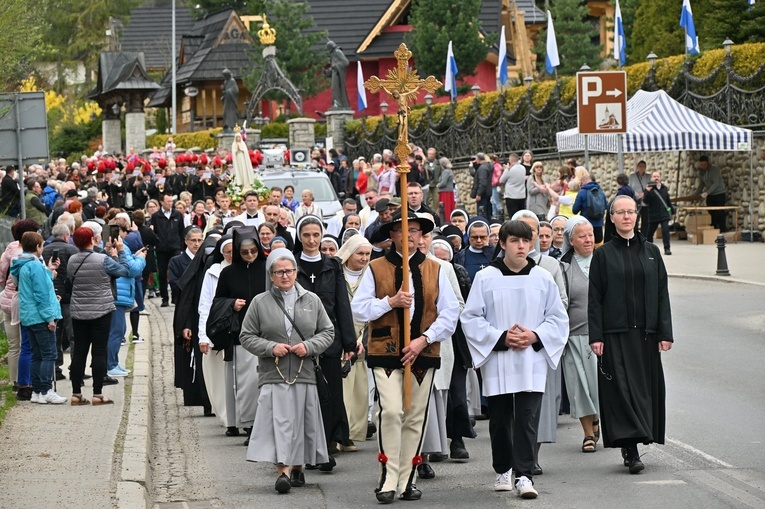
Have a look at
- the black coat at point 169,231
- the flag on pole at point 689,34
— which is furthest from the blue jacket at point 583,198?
the flag on pole at point 689,34

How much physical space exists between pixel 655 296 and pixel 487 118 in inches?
1154

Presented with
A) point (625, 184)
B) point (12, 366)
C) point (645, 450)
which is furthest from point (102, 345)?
point (625, 184)

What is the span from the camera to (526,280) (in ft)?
31.4

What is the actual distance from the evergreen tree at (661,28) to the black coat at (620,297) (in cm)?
3433

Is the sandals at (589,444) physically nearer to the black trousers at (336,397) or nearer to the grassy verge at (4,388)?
the black trousers at (336,397)

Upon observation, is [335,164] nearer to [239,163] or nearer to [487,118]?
[487,118]

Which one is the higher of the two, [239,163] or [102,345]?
[239,163]

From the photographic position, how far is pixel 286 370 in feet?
33.9

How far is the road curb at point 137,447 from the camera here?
9445 millimetres

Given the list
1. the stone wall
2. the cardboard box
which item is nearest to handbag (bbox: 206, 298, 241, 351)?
the stone wall

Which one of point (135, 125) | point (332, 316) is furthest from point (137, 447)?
point (135, 125)

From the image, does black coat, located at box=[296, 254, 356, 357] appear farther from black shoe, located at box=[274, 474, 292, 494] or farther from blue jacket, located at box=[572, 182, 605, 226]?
blue jacket, located at box=[572, 182, 605, 226]

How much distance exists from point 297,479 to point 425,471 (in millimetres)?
937

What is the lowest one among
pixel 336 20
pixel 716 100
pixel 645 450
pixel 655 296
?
pixel 645 450
